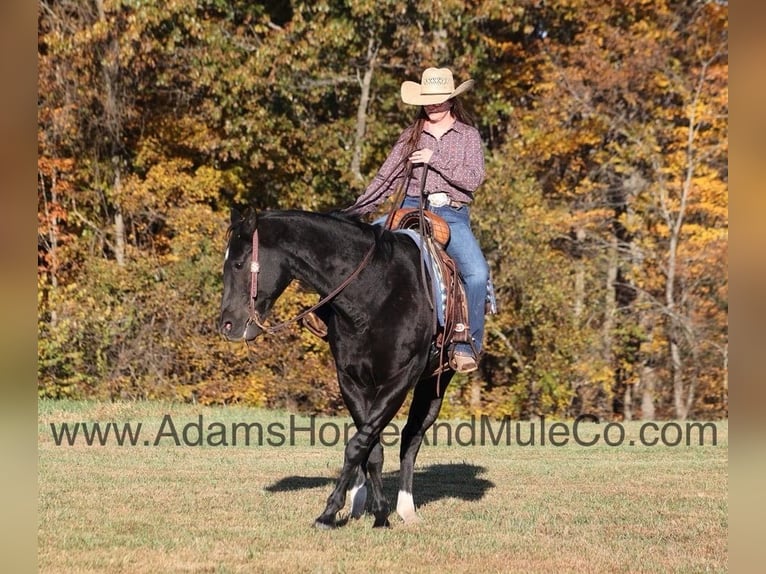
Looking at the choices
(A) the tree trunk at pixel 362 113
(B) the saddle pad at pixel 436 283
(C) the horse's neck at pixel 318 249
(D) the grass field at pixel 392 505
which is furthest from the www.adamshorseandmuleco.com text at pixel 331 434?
(A) the tree trunk at pixel 362 113

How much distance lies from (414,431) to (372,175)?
1459cm

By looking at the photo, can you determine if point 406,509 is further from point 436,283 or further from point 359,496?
point 436,283

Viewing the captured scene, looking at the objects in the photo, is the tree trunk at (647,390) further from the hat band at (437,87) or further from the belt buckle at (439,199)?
the hat band at (437,87)

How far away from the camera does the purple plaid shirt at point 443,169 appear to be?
7.82 m

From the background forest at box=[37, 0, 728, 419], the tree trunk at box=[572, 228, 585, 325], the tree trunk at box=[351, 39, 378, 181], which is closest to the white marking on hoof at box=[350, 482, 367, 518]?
the background forest at box=[37, 0, 728, 419]

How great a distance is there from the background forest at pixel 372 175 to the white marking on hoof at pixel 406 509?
36.1ft

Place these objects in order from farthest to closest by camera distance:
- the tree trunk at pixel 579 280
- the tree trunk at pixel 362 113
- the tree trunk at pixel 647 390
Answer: the tree trunk at pixel 647 390
the tree trunk at pixel 362 113
the tree trunk at pixel 579 280

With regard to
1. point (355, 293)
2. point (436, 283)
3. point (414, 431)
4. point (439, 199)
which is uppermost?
point (439, 199)

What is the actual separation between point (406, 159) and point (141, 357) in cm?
1212

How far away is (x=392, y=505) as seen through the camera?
8547 mm

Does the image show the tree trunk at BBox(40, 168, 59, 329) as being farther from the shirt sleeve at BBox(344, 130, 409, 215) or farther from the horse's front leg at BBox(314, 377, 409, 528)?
the horse's front leg at BBox(314, 377, 409, 528)

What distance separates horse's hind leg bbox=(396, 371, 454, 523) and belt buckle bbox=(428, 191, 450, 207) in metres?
1.31

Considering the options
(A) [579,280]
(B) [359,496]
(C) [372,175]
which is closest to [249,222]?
(B) [359,496]
